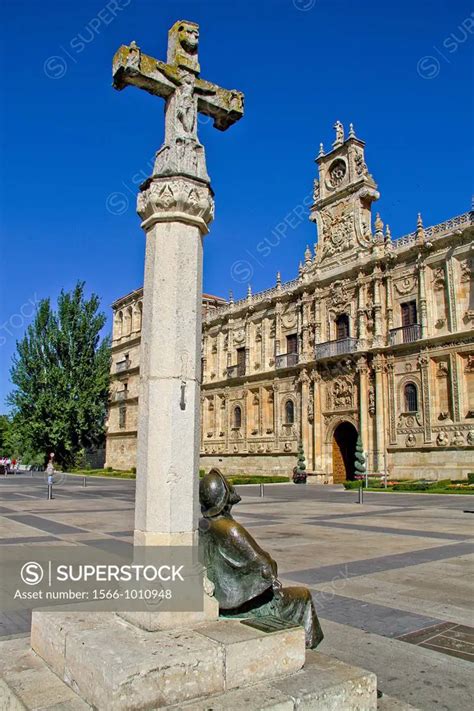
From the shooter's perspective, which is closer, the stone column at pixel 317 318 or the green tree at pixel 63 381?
the stone column at pixel 317 318

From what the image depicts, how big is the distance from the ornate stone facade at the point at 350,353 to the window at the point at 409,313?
2.8 inches

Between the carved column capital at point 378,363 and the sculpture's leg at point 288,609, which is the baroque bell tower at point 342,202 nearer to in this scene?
the carved column capital at point 378,363

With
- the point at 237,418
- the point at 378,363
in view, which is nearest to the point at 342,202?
the point at 378,363

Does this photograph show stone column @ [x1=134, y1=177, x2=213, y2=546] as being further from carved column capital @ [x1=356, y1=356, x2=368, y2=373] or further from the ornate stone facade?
carved column capital @ [x1=356, y1=356, x2=368, y2=373]

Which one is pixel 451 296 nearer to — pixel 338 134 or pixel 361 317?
pixel 361 317

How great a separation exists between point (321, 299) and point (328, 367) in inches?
170

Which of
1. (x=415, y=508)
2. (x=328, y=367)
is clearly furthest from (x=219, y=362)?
(x=415, y=508)

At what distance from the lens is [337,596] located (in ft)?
20.2

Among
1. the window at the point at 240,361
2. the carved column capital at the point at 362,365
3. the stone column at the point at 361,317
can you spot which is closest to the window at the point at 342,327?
the stone column at the point at 361,317

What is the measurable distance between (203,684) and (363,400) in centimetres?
2902

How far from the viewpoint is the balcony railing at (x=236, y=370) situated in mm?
41872

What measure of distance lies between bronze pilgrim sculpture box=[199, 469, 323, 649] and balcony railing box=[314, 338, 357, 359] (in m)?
28.7

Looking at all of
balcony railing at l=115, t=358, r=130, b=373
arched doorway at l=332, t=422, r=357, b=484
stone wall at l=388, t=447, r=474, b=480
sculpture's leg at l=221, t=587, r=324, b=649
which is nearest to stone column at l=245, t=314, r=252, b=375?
arched doorway at l=332, t=422, r=357, b=484

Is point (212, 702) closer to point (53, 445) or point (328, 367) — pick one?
point (328, 367)
